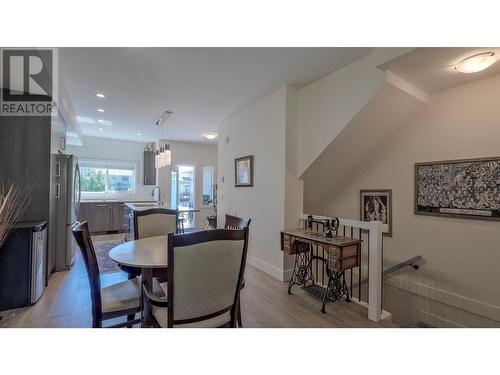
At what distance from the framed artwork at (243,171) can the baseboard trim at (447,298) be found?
2743mm

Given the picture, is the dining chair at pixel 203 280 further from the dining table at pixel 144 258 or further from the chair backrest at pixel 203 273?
the dining table at pixel 144 258

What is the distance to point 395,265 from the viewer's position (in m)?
3.51

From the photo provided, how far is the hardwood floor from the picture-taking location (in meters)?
2.13

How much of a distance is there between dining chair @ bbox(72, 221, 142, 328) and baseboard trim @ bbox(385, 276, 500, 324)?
3604 millimetres

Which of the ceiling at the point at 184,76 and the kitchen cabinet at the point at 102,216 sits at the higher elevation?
the ceiling at the point at 184,76

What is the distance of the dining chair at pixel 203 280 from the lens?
4.01 feet

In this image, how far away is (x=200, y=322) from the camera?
1364mm

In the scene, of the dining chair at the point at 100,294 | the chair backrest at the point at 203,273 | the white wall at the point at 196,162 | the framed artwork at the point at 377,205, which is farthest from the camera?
the white wall at the point at 196,162

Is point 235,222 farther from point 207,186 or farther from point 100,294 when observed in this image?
point 207,186

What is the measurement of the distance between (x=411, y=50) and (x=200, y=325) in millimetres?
2812

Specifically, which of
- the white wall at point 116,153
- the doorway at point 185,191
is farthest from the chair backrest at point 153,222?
the white wall at point 116,153

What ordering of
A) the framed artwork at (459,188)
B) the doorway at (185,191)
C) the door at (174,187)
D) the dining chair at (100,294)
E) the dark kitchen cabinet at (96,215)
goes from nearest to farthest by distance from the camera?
1. the dining chair at (100,294)
2. the framed artwork at (459,188)
3. the dark kitchen cabinet at (96,215)
4. the door at (174,187)
5. the doorway at (185,191)

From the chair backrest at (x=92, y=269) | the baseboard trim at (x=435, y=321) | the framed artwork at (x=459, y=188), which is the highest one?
the framed artwork at (x=459, y=188)
